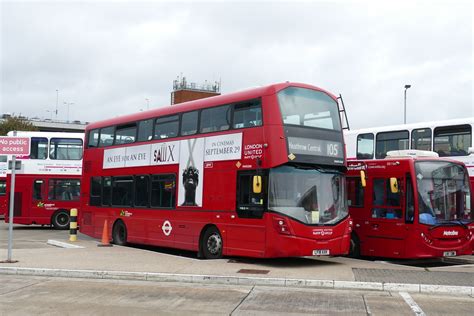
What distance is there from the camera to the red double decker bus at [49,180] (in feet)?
90.1

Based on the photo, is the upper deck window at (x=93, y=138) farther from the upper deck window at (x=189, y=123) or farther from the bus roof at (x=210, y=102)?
the upper deck window at (x=189, y=123)

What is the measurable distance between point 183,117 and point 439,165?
23.5 feet

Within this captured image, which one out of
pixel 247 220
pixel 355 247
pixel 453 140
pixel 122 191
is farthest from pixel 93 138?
pixel 453 140

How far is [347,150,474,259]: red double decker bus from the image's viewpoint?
14469 millimetres

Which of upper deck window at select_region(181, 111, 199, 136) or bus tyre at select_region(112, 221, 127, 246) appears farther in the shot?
bus tyre at select_region(112, 221, 127, 246)

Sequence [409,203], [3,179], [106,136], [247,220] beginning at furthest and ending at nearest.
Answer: [3,179], [106,136], [409,203], [247,220]

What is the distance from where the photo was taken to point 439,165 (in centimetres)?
1505

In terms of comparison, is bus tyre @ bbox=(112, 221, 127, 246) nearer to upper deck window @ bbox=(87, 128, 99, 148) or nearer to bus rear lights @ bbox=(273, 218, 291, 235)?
upper deck window @ bbox=(87, 128, 99, 148)

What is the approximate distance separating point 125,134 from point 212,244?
591 centimetres

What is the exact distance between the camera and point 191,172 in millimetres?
15719

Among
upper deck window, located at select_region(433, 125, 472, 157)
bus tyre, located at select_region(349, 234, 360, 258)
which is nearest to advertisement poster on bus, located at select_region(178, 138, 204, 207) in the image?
bus tyre, located at select_region(349, 234, 360, 258)

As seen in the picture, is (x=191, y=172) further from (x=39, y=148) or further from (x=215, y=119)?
(x=39, y=148)

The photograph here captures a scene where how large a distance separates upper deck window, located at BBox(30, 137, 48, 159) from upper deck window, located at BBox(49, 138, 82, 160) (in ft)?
0.89

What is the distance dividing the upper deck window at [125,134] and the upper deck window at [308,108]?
6.73 meters
